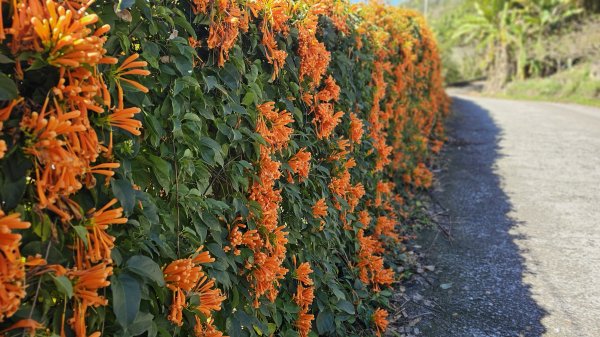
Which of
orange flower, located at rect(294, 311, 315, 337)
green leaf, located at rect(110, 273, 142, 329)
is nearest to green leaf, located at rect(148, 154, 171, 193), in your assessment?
green leaf, located at rect(110, 273, 142, 329)

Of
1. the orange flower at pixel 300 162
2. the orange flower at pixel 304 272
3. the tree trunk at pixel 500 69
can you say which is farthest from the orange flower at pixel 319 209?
the tree trunk at pixel 500 69

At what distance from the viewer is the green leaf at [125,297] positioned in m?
1.41

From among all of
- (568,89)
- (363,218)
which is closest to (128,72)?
(363,218)

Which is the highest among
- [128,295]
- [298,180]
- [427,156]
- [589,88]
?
[128,295]

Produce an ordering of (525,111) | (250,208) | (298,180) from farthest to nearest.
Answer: (525,111) < (298,180) < (250,208)

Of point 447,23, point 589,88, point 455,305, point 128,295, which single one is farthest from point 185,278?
point 447,23

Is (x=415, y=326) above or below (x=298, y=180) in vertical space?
below

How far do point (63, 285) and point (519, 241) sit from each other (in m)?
4.74

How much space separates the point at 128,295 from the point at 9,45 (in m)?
0.73

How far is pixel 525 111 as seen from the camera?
16.1m

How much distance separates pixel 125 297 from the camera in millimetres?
1442

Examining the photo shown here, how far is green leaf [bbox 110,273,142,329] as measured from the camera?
1413 millimetres

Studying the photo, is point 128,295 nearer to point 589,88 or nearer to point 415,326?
point 415,326

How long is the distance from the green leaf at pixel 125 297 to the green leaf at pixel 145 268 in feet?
0.09
